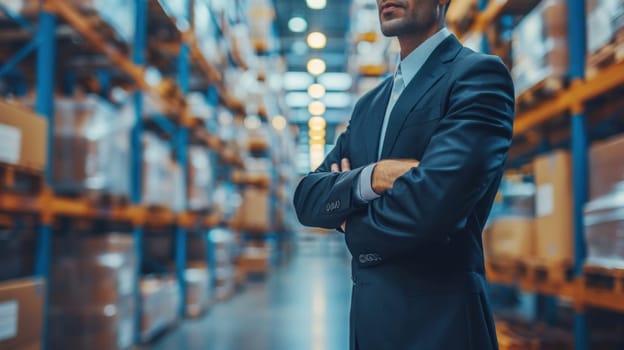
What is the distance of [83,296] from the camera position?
4.08 m

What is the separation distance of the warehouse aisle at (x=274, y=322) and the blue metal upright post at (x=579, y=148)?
6.90 ft

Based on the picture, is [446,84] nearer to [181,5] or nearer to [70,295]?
[70,295]

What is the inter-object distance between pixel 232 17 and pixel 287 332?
20.7 ft

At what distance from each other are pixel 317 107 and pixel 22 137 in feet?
75.6

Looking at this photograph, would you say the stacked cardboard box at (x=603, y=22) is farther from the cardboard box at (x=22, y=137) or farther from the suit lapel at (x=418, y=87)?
the cardboard box at (x=22, y=137)

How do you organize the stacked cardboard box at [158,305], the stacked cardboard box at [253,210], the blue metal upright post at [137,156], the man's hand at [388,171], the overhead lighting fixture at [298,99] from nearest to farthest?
the man's hand at [388,171], the blue metal upright post at [137,156], the stacked cardboard box at [158,305], the stacked cardboard box at [253,210], the overhead lighting fixture at [298,99]

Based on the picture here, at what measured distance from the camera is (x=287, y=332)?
5.85 m

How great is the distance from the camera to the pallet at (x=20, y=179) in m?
3.03

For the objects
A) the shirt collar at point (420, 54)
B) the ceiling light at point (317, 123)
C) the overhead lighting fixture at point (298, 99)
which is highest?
the overhead lighting fixture at point (298, 99)

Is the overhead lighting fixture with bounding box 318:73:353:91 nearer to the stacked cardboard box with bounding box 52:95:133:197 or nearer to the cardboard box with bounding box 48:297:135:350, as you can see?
the stacked cardboard box with bounding box 52:95:133:197

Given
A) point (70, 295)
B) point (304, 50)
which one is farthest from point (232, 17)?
point (304, 50)

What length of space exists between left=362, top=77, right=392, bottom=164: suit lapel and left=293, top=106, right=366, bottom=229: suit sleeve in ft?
0.33

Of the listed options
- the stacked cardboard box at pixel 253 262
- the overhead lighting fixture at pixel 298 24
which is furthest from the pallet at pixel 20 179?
the overhead lighting fixture at pixel 298 24

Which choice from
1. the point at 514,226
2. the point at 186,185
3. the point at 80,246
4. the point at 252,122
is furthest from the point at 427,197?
the point at 252,122
